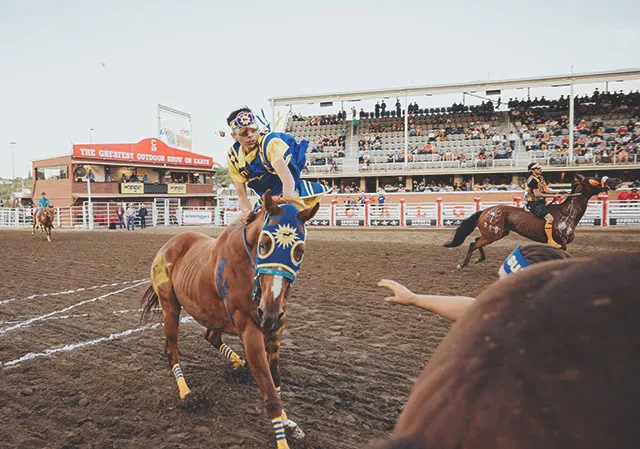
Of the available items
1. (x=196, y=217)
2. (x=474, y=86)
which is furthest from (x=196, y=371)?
(x=474, y=86)

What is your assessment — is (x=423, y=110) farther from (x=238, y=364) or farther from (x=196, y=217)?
(x=238, y=364)

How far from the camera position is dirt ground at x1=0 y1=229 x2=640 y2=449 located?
2971mm

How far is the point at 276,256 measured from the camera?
8.43 feet

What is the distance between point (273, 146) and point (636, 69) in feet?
112

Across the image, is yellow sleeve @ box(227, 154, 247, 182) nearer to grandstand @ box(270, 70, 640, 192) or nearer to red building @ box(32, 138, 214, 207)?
grandstand @ box(270, 70, 640, 192)

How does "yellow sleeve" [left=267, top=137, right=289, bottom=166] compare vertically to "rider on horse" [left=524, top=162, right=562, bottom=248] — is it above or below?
above

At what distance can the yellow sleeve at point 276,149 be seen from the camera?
3.28 meters

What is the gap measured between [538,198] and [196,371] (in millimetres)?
7778

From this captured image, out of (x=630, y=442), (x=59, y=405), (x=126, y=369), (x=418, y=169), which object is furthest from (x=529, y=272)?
(x=418, y=169)

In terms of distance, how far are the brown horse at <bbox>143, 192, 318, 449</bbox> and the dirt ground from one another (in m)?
0.32

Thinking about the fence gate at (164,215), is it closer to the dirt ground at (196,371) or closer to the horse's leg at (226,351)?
the dirt ground at (196,371)

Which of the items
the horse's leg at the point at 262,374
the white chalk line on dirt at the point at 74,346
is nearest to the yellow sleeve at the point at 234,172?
the horse's leg at the point at 262,374

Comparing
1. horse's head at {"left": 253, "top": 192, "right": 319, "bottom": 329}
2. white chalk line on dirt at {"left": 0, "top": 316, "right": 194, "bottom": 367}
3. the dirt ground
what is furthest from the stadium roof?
horse's head at {"left": 253, "top": 192, "right": 319, "bottom": 329}

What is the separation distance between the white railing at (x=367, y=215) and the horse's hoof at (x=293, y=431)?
12679mm
